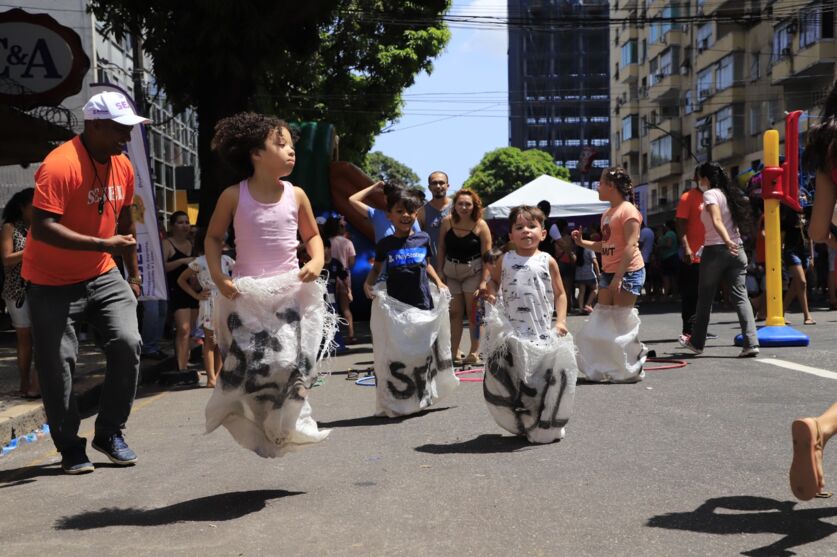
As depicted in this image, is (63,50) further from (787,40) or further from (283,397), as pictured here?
(787,40)

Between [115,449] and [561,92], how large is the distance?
162752 mm

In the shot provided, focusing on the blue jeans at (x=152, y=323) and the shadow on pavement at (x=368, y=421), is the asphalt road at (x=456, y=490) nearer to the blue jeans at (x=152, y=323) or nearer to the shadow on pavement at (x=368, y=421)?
the shadow on pavement at (x=368, y=421)

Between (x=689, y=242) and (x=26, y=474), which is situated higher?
(x=689, y=242)

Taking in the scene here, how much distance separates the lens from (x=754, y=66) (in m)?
46.8

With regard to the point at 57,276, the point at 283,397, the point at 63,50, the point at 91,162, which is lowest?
the point at 283,397

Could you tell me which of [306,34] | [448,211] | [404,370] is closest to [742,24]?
[306,34]

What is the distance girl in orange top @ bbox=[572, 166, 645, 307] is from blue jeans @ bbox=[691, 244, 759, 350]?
1.62 m

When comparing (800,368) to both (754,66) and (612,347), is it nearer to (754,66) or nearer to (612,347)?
(612,347)

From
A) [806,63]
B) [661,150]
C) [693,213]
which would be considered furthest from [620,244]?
[661,150]

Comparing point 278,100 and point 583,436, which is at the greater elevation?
point 278,100

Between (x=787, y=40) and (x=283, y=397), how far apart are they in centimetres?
4093

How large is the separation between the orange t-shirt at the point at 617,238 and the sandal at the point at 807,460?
484 cm

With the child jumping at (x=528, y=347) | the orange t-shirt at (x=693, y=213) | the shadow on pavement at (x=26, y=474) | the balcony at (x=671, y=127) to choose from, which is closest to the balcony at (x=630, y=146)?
the balcony at (x=671, y=127)

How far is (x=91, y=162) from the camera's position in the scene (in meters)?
5.61
